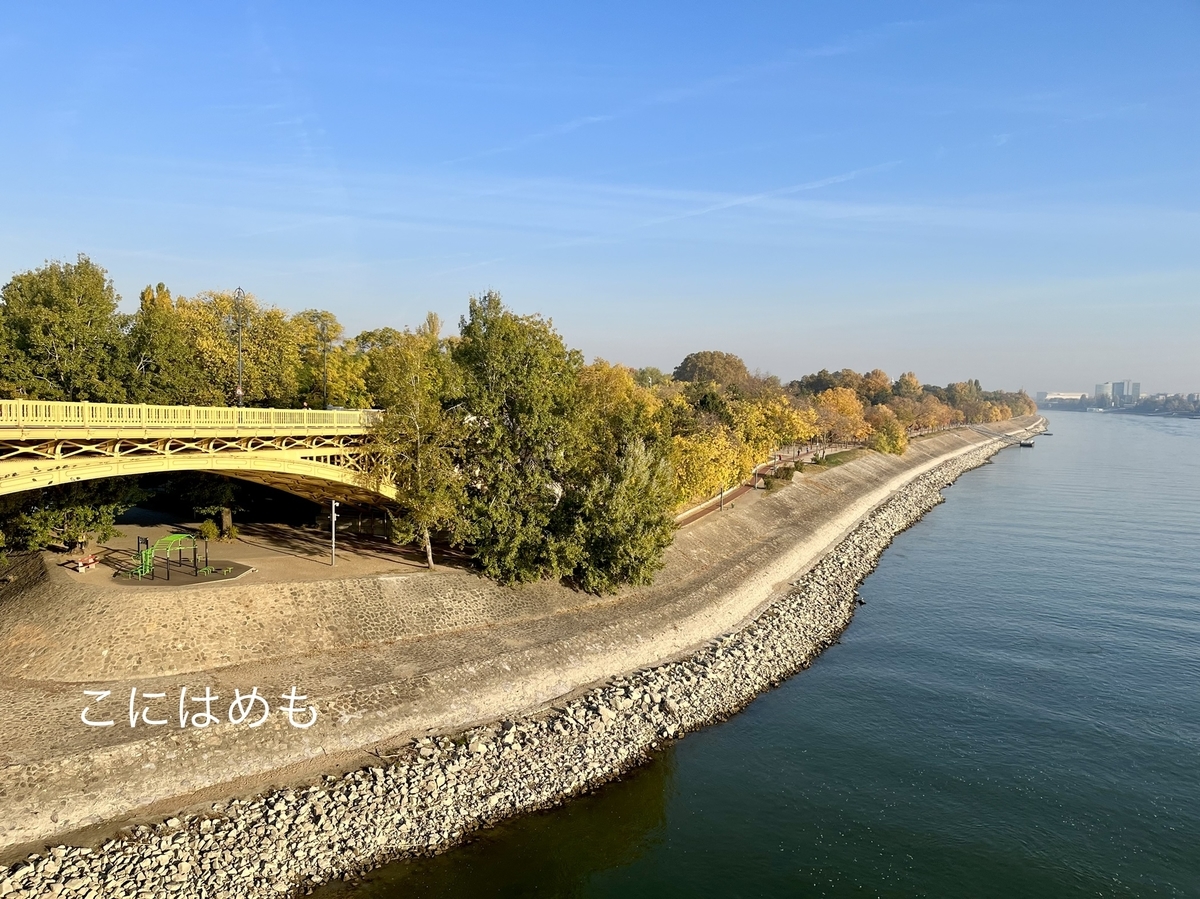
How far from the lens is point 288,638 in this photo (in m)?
24.8

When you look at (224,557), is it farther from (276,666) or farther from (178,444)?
(276,666)

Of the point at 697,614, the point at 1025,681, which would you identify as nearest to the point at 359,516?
the point at 697,614

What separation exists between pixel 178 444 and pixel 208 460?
45.8 inches

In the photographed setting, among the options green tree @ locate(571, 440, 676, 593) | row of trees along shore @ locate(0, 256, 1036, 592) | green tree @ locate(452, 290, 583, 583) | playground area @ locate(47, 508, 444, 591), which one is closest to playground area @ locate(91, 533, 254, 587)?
playground area @ locate(47, 508, 444, 591)

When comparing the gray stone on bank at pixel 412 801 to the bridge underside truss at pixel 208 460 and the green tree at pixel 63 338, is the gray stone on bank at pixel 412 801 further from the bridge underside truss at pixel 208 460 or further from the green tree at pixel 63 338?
the green tree at pixel 63 338

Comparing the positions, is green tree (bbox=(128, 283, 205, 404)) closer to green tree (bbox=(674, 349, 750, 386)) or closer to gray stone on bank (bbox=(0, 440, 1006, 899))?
gray stone on bank (bbox=(0, 440, 1006, 899))

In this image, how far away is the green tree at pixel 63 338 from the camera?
3045cm

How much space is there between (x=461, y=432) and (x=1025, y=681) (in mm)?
27128

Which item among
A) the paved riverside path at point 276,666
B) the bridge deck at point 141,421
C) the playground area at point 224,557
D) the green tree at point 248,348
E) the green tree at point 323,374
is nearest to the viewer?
the paved riverside path at point 276,666

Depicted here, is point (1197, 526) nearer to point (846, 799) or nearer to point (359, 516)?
point (846, 799)

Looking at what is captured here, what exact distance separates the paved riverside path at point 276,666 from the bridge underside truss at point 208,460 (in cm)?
454

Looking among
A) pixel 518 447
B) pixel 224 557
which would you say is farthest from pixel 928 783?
pixel 224 557

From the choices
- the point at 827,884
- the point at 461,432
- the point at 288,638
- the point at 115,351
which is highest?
the point at 115,351

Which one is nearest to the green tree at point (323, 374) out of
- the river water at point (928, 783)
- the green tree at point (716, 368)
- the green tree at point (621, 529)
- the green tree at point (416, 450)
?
the green tree at point (416, 450)
